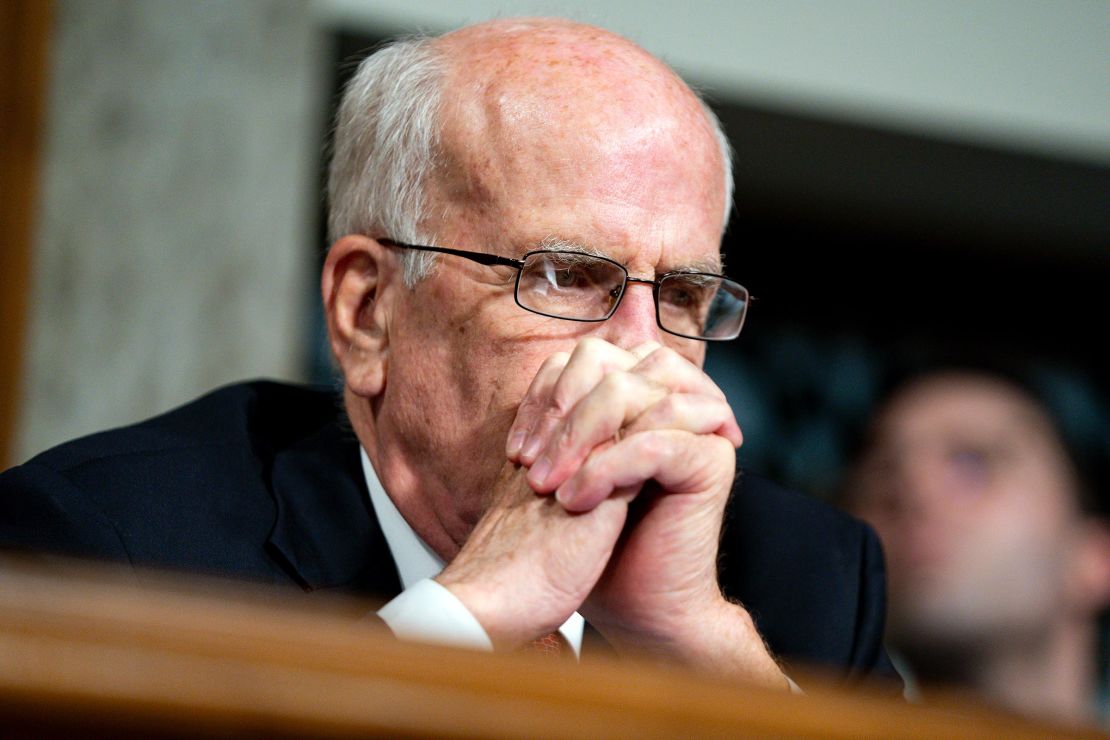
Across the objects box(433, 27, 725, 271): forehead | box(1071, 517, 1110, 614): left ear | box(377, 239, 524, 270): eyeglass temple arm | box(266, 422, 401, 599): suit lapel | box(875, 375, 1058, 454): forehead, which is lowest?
box(1071, 517, 1110, 614): left ear

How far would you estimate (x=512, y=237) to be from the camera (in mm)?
1493

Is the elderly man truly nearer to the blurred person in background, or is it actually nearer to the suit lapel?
the suit lapel

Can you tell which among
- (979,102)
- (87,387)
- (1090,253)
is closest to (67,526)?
(87,387)

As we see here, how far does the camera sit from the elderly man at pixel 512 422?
1.25 meters

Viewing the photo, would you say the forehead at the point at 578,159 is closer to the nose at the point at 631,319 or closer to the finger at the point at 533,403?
the nose at the point at 631,319

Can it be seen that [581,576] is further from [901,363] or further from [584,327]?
[901,363]

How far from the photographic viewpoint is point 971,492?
2412 millimetres

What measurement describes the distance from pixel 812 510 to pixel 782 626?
22cm

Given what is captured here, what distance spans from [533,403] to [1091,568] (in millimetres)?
1614

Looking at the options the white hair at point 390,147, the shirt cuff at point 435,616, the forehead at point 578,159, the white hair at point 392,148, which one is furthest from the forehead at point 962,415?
the shirt cuff at point 435,616

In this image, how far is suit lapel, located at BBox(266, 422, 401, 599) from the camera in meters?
1.46

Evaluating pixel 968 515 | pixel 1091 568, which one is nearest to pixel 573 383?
pixel 968 515

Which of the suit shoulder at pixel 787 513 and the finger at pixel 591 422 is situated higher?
the finger at pixel 591 422

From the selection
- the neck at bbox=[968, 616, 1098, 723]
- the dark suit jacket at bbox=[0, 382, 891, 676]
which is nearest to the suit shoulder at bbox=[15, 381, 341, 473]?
the dark suit jacket at bbox=[0, 382, 891, 676]
